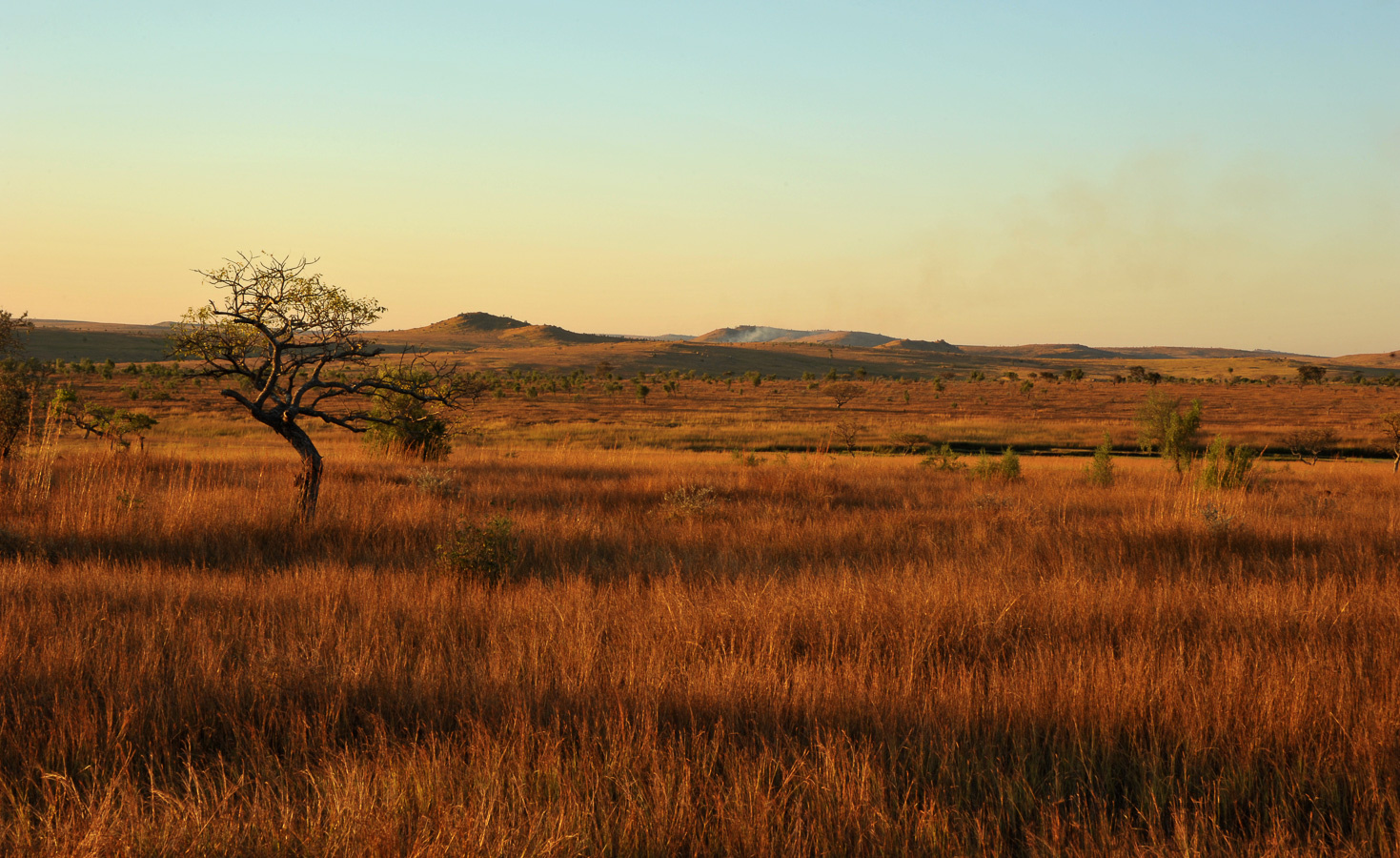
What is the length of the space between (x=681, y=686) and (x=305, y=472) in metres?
7.15

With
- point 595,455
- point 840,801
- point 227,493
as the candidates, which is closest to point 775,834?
point 840,801

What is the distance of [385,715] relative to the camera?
398 centimetres

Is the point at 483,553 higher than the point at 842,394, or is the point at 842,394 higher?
the point at 842,394

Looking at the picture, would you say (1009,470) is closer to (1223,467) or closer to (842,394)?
(1223,467)

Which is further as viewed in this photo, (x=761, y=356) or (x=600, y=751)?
(x=761, y=356)

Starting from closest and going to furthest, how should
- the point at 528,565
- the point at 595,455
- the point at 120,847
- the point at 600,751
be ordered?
the point at 120,847, the point at 600,751, the point at 528,565, the point at 595,455

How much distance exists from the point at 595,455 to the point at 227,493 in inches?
539

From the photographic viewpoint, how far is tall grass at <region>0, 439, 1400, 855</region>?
9.72ft

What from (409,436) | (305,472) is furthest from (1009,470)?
(305,472)

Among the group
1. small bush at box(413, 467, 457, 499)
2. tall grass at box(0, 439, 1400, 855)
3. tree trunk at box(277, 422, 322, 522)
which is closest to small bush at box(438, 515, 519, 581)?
tall grass at box(0, 439, 1400, 855)

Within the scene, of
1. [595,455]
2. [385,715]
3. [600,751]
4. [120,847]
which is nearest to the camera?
[120,847]

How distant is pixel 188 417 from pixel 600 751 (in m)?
45.7

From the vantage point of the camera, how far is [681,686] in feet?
13.8

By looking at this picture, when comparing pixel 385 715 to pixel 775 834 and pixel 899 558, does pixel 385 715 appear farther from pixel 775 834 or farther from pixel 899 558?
pixel 899 558
